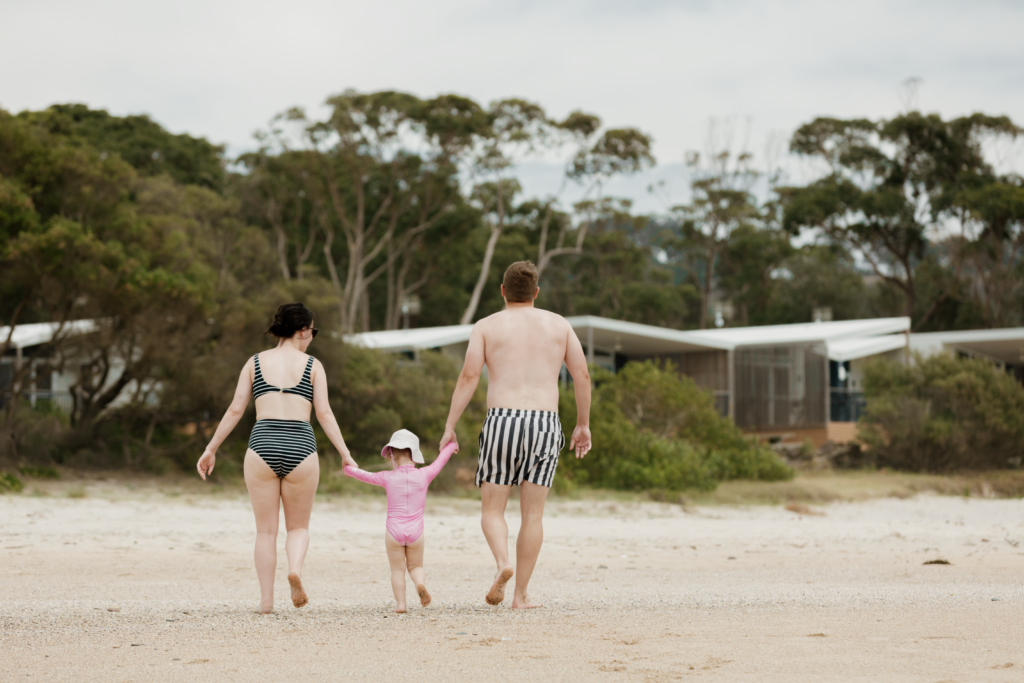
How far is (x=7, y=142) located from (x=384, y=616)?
1180cm

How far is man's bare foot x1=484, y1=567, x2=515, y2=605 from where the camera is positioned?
4.96 metres

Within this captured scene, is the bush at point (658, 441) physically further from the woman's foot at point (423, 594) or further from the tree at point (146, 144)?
the tree at point (146, 144)

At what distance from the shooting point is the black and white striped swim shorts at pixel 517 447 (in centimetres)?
501

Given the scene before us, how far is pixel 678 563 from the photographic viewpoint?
8578 millimetres

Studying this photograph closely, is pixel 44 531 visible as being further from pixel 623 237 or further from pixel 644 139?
pixel 623 237

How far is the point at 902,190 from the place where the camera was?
134 ft

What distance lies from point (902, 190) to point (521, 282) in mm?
39117

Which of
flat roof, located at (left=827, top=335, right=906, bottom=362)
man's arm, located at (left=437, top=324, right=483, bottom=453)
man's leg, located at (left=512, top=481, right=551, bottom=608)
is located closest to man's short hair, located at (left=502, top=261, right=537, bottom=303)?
man's arm, located at (left=437, top=324, right=483, bottom=453)

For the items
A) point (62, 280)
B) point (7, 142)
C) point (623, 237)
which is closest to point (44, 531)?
point (62, 280)

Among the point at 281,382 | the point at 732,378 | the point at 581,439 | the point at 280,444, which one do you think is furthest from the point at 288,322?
the point at 732,378

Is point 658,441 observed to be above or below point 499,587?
above

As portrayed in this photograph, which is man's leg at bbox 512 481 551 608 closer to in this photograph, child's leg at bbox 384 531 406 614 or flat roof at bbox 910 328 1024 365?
child's leg at bbox 384 531 406 614

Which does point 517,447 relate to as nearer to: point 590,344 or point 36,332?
point 36,332

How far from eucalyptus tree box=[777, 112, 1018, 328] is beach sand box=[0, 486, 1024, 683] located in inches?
1213
